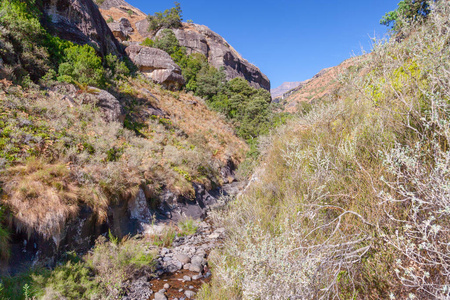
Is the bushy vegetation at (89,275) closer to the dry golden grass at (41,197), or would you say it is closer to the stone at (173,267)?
the stone at (173,267)

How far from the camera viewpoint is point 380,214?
7.32ft

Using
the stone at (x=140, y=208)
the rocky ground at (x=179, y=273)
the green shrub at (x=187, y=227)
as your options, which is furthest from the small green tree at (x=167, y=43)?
the rocky ground at (x=179, y=273)

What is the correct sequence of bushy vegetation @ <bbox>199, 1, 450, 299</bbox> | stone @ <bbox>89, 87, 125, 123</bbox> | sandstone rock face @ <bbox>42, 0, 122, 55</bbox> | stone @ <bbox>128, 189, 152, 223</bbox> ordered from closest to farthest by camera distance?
bushy vegetation @ <bbox>199, 1, 450, 299</bbox> → stone @ <bbox>128, 189, 152, 223</bbox> → stone @ <bbox>89, 87, 125, 123</bbox> → sandstone rock face @ <bbox>42, 0, 122, 55</bbox>

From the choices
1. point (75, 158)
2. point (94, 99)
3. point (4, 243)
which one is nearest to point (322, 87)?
point (94, 99)

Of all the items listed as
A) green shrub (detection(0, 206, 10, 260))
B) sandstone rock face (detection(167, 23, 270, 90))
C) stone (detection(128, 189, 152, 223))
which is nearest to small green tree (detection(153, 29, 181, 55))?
sandstone rock face (detection(167, 23, 270, 90))

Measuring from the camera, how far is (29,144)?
5555 mm

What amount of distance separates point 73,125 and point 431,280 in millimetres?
9179

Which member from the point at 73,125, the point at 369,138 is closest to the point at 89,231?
the point at 73,125

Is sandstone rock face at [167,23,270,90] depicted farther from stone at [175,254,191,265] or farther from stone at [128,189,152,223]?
stone at [175,254,191,265]

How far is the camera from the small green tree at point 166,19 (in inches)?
1372

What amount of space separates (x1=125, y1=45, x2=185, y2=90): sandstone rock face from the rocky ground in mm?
17862

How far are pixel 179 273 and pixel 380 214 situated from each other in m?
4.61

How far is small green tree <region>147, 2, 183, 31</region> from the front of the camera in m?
34.8

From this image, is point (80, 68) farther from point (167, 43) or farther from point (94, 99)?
point (167, 43)
